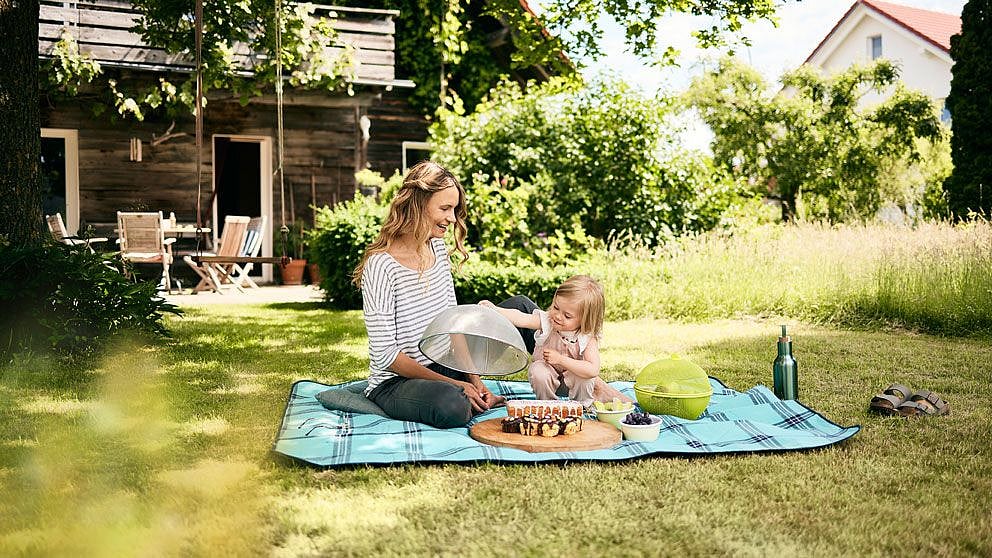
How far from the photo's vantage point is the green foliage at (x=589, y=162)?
11.6m

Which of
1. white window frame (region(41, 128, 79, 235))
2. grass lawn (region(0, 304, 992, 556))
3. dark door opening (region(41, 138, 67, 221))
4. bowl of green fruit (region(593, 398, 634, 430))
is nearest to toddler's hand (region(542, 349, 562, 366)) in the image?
bowl of green fruit (region(593, 398, 634, 430))

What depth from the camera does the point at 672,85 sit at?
12867mm

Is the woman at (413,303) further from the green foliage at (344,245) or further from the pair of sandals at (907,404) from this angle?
the green foliage at (344,245)

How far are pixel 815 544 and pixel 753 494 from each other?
0.51 meters

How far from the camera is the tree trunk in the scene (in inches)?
258

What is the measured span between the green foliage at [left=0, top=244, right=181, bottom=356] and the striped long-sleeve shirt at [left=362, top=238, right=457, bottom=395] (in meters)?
2.91

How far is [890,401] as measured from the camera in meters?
4.62

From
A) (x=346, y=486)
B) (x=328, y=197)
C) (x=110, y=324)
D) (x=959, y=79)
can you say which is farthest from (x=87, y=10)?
(x=959, y=79)

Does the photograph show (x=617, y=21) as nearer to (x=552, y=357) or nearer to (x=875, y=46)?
(x=552, y=357)

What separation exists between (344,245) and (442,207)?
6.10 meters

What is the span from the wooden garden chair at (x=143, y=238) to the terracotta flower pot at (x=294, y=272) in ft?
7.32

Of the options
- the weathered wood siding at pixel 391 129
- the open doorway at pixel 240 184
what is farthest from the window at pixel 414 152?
the open doorway at pixel 240 184

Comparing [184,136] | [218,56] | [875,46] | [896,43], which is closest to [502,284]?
[218,56]

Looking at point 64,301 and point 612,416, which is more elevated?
point 64,301
